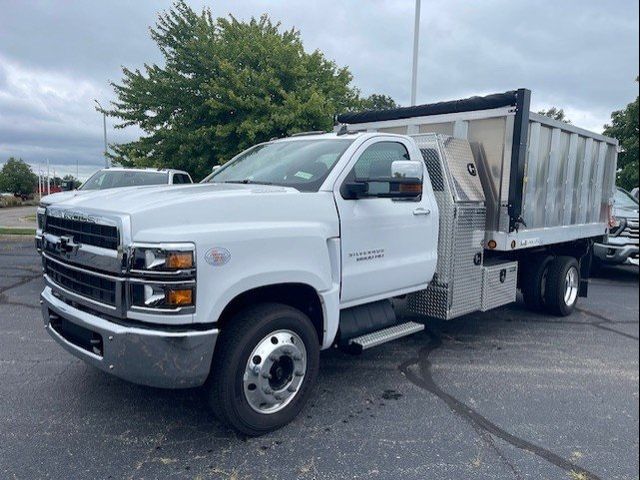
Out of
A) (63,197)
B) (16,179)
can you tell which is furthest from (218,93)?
(16,179)

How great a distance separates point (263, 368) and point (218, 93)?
40.2 ft

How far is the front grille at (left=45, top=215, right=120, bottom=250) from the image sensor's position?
9.93ft

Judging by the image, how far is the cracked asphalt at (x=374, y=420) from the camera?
314cm

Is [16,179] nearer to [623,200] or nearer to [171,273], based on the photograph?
[623,200]

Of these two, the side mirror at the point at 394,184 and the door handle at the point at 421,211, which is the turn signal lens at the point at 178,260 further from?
the door handle at the point at 421,211

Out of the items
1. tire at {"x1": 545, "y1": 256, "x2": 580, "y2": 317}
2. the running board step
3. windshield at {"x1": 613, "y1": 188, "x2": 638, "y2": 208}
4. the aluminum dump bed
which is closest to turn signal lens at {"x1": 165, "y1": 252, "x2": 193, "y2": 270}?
the running board step

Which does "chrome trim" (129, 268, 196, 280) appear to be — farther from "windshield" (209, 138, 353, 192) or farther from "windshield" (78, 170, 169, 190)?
"windshield" (78, 170, 169, 190)

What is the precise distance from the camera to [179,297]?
2922 millimetres

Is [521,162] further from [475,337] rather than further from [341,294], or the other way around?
[341,294]

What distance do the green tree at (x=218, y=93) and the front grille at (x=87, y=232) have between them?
10.3 m

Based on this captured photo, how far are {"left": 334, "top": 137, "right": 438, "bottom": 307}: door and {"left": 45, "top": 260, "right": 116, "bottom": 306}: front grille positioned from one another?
1.59 metres

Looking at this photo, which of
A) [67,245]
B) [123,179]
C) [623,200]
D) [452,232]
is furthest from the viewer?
[623,200]

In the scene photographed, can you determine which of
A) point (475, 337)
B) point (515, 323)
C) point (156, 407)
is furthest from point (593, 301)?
point (156, 407)

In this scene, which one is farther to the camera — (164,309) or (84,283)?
(84,283)
